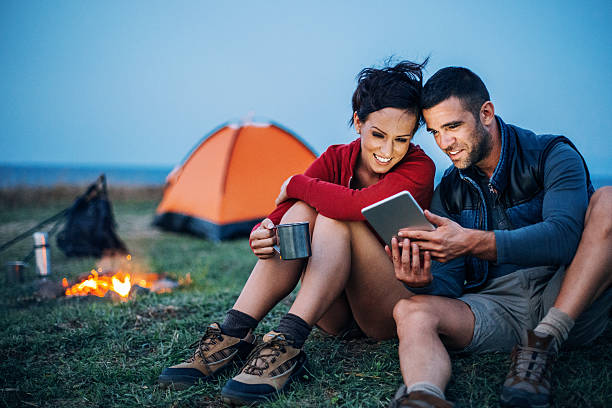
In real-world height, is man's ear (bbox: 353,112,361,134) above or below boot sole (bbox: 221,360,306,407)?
above

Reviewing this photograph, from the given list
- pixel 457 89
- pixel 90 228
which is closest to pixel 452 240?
pixel 457 89

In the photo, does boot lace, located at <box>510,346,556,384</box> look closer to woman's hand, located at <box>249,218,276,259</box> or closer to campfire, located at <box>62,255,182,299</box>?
woman's hand, located at <box>249,218,276,259</box>

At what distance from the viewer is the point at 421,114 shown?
80.2 inches

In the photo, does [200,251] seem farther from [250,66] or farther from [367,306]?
[250,66]

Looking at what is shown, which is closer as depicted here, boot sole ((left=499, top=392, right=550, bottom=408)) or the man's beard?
boot sole ((left=499, top=392, right=550, bottom=408))

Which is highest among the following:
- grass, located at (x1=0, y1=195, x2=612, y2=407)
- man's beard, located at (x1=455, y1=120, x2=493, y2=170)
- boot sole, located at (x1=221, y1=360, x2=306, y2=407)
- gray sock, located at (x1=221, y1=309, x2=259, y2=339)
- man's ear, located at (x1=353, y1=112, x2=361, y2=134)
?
man's ear, located at (x1=353, y1=112, x2=361, y2=134)

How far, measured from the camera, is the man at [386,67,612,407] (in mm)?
1470

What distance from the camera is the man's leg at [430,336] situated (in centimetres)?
139

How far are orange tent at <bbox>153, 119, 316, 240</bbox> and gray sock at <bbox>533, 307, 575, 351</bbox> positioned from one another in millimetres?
5542

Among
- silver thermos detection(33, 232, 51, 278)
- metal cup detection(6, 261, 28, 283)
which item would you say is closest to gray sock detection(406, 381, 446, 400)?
silver thermos detection(33, 232, 51, 278)

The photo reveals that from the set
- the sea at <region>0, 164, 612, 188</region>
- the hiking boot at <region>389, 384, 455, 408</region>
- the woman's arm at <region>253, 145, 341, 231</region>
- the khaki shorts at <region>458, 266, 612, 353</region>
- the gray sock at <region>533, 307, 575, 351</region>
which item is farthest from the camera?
the sea at <region>0, 164, 612, 188</region>

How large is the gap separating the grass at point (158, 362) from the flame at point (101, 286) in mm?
117

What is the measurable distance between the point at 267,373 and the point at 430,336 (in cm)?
65

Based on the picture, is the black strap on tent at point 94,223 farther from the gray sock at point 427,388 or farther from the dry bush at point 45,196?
the dry bush at point 45,196
